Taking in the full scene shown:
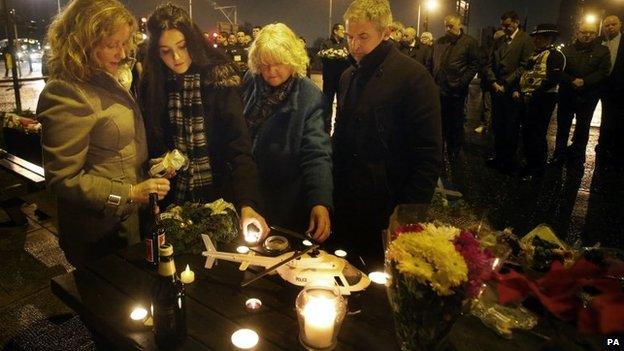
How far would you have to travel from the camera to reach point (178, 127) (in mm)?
2865

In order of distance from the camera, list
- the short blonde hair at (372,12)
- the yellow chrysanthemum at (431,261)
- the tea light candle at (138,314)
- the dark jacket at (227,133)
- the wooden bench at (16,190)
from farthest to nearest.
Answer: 1. the wooden bench at (16,190)
2. the short blonde hair at (372,12)
3. the dark jacket at (227,133)
4. the tea light candle at (138,314)
5. the yellow chrysanthemum at (431,261)

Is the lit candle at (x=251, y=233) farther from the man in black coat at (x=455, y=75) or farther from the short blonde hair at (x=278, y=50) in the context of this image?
the man in black coat at (x=455, y=75)

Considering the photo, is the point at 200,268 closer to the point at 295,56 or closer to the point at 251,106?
the point at 251,106

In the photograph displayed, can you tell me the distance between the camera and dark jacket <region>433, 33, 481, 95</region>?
26.1ft

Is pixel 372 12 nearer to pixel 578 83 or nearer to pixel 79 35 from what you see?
pixel 79 35

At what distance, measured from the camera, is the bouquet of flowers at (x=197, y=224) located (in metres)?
2.35

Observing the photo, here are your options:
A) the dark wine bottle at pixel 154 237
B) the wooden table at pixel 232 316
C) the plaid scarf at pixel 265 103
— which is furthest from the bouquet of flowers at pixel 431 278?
the plaid scarf at pixel 265 103

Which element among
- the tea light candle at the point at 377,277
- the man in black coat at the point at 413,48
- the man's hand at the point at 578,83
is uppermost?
the man in black coat at the point at 413,48

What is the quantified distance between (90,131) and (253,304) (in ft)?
4.23

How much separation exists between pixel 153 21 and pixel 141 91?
19.6 inches

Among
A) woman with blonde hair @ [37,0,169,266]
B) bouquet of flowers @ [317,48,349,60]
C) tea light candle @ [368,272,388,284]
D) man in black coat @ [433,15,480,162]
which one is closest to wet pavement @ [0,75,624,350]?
man in black coat @ [433,15,480,162]

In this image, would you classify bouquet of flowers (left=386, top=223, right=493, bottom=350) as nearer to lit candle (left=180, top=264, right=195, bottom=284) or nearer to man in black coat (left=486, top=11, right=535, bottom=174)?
lit candle (left=180, top=264, right=195, bottom=284)

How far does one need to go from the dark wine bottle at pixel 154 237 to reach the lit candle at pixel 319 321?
0.87m

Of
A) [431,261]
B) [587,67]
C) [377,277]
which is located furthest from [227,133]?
[587,67]
